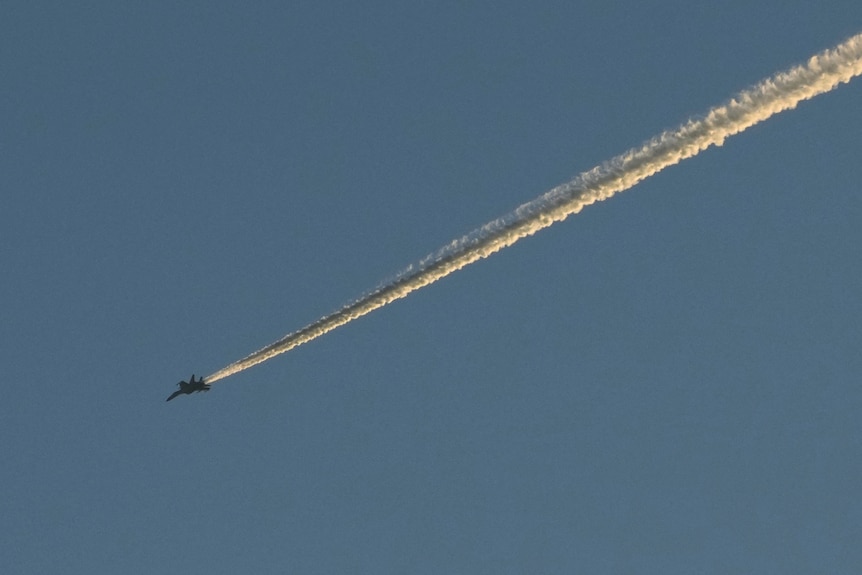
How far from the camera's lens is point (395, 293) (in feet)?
199

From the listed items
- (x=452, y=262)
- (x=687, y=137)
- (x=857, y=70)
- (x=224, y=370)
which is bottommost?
(x=857, y=70)

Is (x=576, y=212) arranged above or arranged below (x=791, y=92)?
above

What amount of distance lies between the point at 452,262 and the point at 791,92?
18.8 meters

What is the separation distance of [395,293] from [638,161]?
1539 centimetres

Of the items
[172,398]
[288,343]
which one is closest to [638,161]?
[288,343]

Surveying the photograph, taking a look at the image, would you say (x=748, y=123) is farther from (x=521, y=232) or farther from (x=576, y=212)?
(x=521, y=232)

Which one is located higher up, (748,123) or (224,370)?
(224,370)

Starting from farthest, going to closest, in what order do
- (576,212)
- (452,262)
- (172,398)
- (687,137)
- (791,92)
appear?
1. (172,398)
2. (452,262)
3. (576,212)
4. (687,137)
5. (791,92)

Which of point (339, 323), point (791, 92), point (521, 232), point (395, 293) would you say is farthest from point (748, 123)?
point (339, 323)

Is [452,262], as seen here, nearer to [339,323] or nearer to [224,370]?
[339,323]

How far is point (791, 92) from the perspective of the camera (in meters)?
40.9

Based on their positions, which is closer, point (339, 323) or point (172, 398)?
point (339, 323)

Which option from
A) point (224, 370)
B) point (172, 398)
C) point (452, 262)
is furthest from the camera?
point (172, 398)

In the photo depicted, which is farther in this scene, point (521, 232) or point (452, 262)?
point (452, 262)
